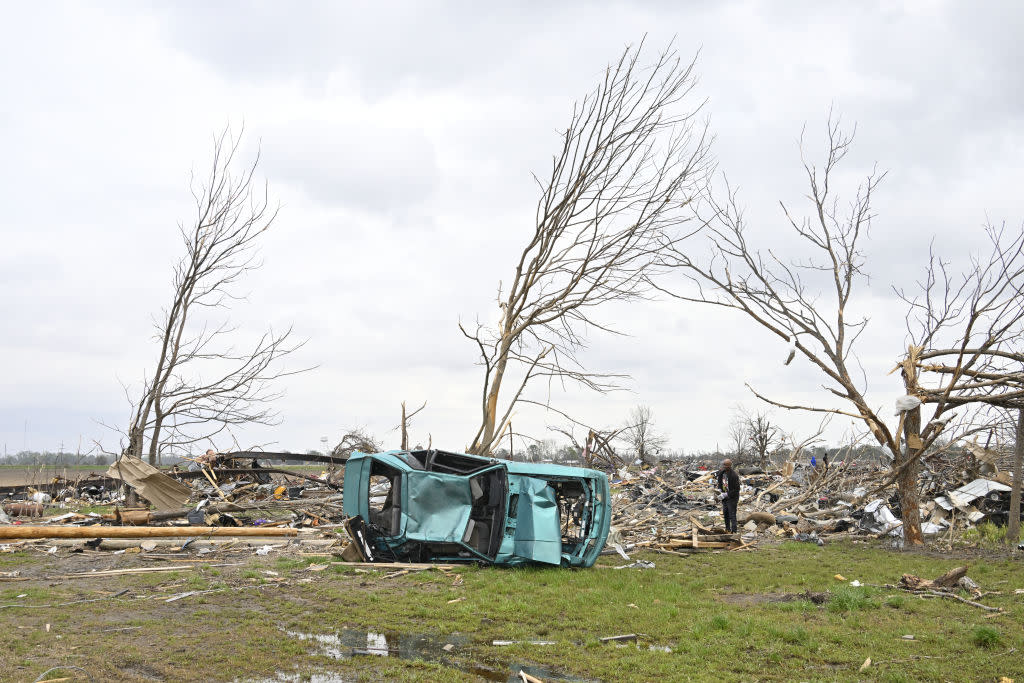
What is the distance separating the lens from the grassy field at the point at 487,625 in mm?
6250

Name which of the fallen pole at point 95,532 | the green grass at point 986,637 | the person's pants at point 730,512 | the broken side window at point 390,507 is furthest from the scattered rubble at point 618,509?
the green grass at point 986,637

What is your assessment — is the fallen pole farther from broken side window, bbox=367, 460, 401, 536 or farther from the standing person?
the standing person

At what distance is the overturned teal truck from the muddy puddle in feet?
11.1

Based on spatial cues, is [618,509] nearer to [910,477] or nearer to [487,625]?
[910,477]

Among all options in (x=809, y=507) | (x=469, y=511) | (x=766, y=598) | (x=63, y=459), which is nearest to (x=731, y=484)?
(x=809, y=507)

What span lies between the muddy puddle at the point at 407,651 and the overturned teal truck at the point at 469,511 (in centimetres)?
338

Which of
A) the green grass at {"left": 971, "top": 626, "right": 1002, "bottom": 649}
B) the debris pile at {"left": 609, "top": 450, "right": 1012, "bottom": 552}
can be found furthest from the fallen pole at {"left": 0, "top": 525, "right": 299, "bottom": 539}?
the green grass at {"left": 971, "top": 626, "right": 1002, "bottom": 649}


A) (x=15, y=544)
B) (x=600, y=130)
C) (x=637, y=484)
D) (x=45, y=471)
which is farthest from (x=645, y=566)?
(x=45, y=471)

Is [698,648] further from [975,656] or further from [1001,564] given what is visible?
[1001,564]

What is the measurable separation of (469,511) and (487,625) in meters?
3.10

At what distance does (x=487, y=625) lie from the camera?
792cm

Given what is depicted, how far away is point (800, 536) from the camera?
16.0m

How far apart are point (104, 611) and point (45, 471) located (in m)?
21.2

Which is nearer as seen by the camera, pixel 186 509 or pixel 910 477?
pixel 910 477
